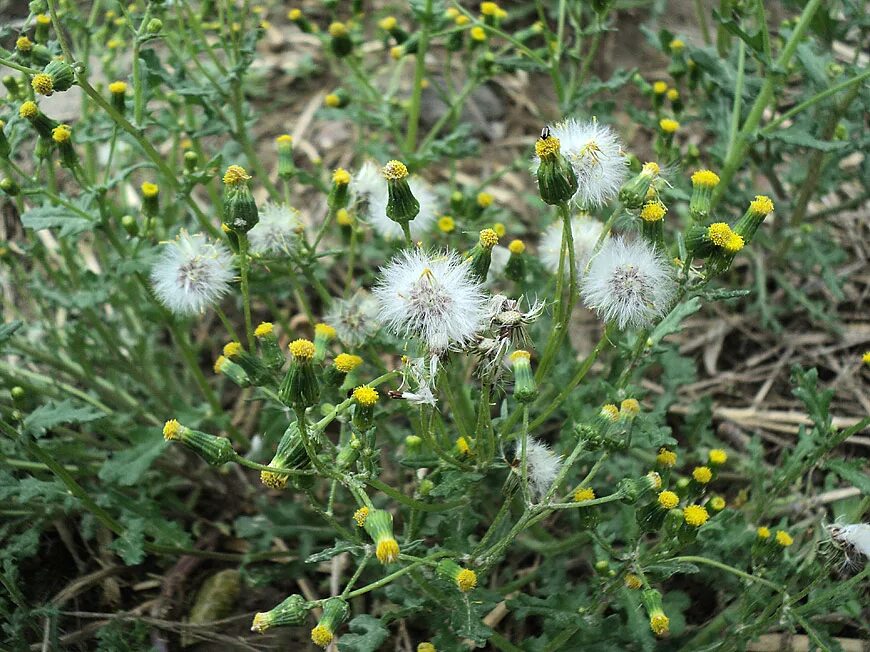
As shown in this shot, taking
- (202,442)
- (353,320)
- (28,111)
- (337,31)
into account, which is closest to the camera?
(202,442)

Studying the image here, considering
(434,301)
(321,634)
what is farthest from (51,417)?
(434,301)

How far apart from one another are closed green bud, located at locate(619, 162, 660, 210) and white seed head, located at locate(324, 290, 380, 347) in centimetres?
87

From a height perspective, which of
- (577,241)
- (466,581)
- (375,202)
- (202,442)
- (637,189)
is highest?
(375,202)

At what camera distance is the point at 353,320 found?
2604mm

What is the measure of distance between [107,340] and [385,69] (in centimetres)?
278

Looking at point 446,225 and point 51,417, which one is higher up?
point 446,225

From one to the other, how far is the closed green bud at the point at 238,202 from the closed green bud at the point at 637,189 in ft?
3.28

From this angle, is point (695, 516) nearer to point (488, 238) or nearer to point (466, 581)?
point (466, 581)

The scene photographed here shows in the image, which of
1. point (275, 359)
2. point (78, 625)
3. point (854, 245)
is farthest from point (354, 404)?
point (854, 245)

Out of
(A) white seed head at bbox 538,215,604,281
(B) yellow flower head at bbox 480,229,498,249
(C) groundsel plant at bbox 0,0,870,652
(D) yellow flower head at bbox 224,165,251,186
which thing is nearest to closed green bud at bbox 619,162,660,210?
(C) groundsel plant at bbox 0,0,870,652

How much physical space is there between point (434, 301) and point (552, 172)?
0.44 meters

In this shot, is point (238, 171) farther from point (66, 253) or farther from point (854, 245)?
point (854, 245)

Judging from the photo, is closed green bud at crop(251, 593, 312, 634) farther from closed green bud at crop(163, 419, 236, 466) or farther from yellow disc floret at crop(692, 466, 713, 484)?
yellow disc floret at crop(692, 466, 713, 484)

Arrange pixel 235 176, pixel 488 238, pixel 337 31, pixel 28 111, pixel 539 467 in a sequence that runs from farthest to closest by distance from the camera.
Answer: pixel 337 31, pixel 28 111, pixel 539 467, pixel 235 176, pixel 488 238
